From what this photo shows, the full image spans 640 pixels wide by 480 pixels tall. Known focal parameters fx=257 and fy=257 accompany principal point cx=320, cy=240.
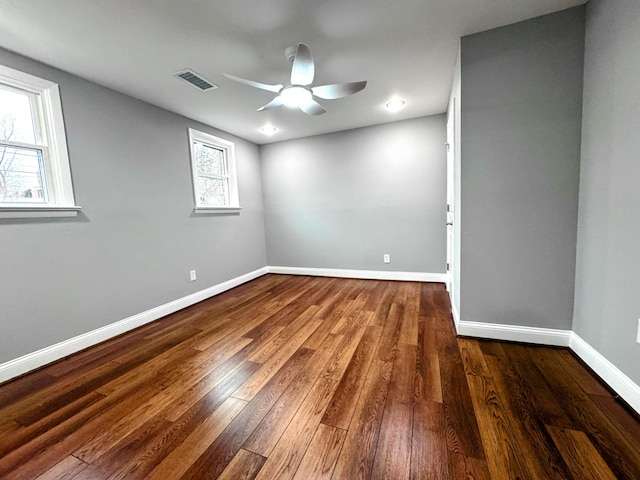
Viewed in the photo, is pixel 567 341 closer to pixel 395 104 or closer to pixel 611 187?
pixel 611 187

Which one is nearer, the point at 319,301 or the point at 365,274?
the point at 319,301

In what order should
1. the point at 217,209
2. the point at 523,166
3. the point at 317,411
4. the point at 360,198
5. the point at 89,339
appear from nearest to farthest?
the point at 317,411 < the point at 523,166 < the point at 89,339 < the point at 217,209 < the point at 360,198

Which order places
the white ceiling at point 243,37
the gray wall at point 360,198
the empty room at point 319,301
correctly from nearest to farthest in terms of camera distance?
the empty room at point 319,301, the white ceiling at point 243,37, the gray wall at point 360,198

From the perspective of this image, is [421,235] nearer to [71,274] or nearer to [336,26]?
[336,26]

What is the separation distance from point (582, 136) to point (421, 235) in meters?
2.18

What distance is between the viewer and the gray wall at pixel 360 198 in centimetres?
375

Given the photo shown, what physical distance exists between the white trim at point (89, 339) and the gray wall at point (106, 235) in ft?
0.18

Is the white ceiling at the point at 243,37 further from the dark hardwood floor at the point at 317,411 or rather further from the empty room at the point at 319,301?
the dark hardwood floor at the point at 317,411

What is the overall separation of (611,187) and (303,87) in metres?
2.19

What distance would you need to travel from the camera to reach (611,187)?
5.09ft

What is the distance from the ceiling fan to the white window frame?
4.89ft

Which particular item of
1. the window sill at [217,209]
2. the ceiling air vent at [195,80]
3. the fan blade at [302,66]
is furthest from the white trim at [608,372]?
the window sill at [217,209]

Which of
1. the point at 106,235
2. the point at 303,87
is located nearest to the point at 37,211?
the point at 106,235

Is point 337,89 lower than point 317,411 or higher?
higher
